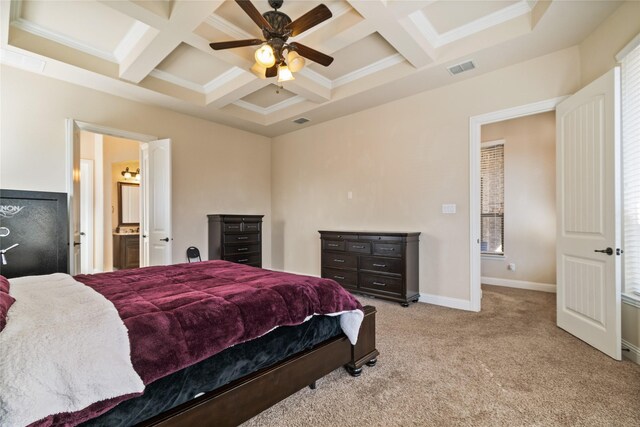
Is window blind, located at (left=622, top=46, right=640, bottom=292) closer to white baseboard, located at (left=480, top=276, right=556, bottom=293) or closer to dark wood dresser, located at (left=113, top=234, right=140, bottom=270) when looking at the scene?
white baseboard, located at (left=480, top=276, right=556, bottom=293)

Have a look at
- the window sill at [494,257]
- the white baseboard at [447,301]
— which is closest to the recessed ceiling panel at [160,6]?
the white baseboard at [447,301]

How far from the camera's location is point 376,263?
402 centimetres

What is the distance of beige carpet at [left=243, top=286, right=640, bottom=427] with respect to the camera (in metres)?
1.68

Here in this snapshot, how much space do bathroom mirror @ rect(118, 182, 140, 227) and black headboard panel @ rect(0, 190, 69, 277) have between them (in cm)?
350

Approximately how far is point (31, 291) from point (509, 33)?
422cm

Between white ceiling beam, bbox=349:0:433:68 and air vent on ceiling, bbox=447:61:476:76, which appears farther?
air vent on ceiling, bbox=447:61:476:76

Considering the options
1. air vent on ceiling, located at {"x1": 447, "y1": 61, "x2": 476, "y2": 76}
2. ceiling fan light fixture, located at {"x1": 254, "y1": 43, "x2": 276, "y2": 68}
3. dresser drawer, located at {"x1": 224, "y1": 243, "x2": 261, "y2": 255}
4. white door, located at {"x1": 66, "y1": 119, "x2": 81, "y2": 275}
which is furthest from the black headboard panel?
air vent on ceiling, located at {"x1": 447, "y1": 61, "x2": 476, "y2": 76}

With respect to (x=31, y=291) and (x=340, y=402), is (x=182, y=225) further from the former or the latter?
(x=340, y=402)

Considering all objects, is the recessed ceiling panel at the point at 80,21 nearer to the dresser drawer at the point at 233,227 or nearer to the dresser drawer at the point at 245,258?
the dresser drawer at the point at 233,227

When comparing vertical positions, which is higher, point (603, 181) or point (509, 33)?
point (509, 33)

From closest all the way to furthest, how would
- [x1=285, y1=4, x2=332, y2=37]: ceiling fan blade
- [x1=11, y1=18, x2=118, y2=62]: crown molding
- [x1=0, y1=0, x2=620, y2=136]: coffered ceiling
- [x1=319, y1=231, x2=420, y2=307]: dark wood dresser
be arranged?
[x1=285, y1=4, x2=332, y2=37]: ceiling fan blade < [x1=0, y1=0, x2=620, y2=136]: coffered ceiling < [x1=11, y1=18, x2=118, y2=62]: crown molding < [x1=319, y1=231, x2=420, y2=307]: dark wood dresser

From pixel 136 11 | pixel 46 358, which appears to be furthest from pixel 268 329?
pixel 136 11

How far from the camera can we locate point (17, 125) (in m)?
3.31

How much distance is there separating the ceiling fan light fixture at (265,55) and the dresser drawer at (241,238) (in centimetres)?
289
